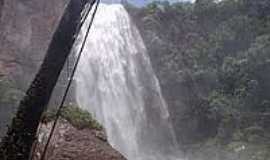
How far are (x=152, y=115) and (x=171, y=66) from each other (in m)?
2.70

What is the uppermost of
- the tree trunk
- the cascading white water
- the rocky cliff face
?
the tree trunk

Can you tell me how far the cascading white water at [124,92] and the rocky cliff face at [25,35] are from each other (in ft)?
9.00

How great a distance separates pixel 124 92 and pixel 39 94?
53.8 ft

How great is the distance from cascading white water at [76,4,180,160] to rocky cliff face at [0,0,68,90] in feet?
9.00

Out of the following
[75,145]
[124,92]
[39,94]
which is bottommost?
[124,92]

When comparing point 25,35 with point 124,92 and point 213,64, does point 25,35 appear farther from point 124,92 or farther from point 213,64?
point 213,64

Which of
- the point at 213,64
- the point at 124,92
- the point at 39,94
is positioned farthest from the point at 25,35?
the point at 39,94

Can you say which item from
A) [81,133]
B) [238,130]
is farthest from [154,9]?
[81,133]

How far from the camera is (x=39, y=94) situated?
389 cm

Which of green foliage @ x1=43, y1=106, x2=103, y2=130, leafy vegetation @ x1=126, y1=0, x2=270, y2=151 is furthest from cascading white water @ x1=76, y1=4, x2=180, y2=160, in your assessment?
green foliage @ x1=43, y1=106, x2=103, y2=130

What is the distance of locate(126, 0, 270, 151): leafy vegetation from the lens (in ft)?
66.8

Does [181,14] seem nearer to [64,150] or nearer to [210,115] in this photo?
[210,115]

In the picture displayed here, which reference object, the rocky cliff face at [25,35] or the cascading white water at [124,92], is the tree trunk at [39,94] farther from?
the cascading white water at [124,92]

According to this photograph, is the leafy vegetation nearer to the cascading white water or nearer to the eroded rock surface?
the cascading white water
